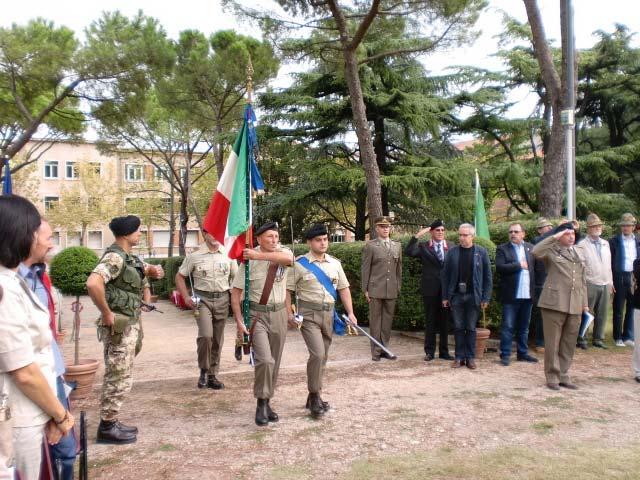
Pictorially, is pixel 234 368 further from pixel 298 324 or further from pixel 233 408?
pixel 298 324

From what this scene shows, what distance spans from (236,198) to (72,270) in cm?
504

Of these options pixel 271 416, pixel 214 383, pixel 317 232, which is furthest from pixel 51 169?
pixel 271 416

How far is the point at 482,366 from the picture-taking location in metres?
7.52

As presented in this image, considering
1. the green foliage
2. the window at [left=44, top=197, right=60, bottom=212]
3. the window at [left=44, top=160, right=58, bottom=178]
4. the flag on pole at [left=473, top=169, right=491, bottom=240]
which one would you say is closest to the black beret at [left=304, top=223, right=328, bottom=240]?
the flag on pole at [left=473, top=169, right=491, bottom=240]

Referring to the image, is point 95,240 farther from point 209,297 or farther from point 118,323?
point 118,323

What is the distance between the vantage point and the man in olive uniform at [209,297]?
22.0ft

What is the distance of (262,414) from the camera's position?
5211mm

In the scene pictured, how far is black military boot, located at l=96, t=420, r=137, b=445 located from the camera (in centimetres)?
475

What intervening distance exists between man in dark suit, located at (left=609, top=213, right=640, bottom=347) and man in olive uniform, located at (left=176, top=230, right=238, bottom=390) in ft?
20.2

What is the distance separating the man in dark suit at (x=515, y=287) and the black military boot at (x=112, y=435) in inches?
202

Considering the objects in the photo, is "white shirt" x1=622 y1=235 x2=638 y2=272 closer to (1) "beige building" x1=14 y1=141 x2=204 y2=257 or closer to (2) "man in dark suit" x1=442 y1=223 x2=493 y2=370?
(2) "man in dark suit" x1=442 y1=223 x2=493 y2=370

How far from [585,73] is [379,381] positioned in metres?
18.8

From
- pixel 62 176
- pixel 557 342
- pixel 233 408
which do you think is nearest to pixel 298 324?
pixel 233 408

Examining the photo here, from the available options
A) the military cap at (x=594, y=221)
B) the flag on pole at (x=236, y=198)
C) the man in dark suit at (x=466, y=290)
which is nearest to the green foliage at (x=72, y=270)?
the flag on pole at (x=236, y=198)
